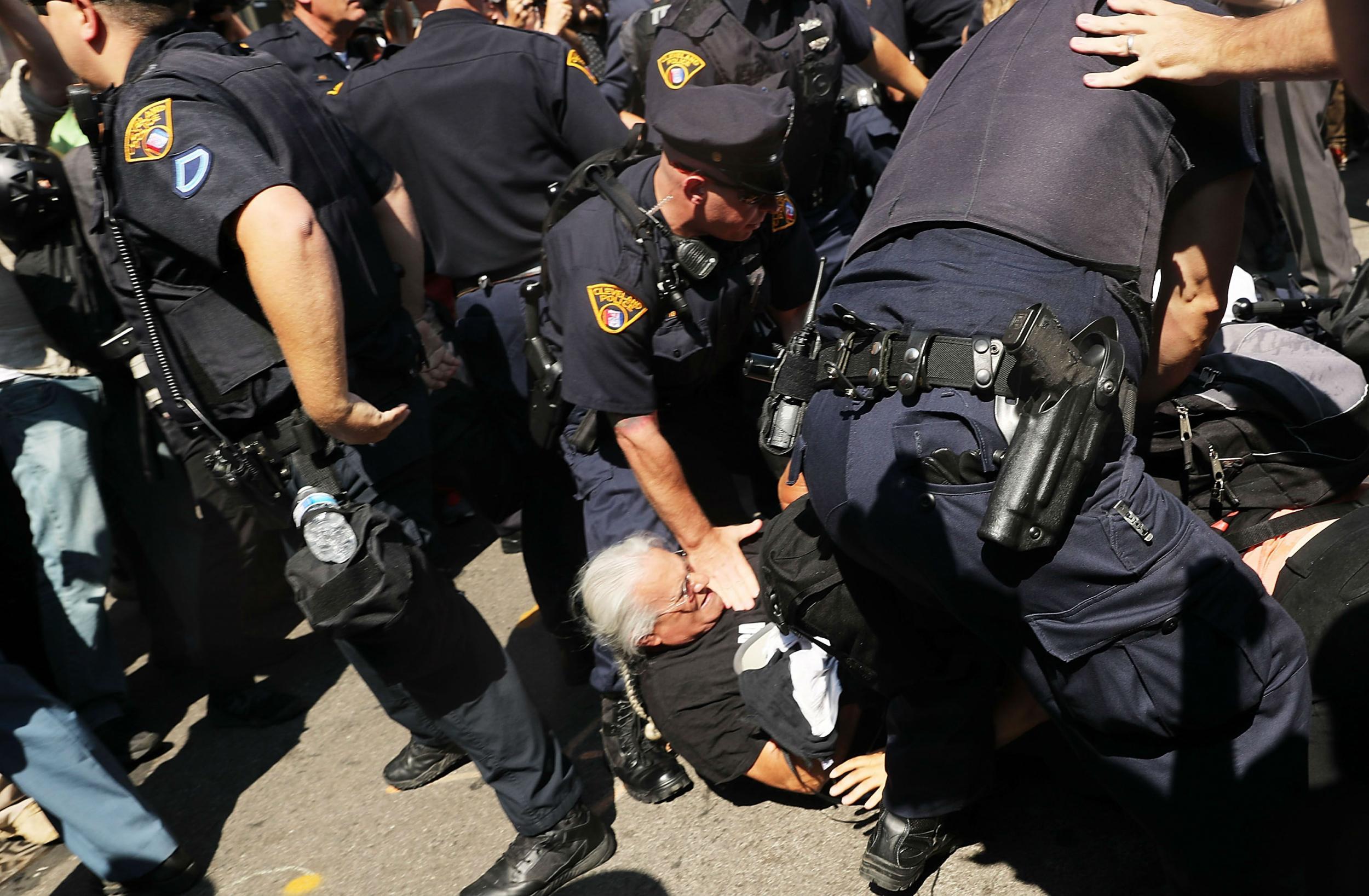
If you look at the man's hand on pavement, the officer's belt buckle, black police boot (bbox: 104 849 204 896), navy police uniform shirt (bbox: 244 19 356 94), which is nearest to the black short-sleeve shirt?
the officer's belt buckle

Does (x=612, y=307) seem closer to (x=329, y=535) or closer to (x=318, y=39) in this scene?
(x=329, y=535)

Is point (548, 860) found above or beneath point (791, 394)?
beneath

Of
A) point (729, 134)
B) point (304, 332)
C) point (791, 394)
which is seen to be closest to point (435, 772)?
point (304, 332)

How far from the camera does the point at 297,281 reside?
219 cm

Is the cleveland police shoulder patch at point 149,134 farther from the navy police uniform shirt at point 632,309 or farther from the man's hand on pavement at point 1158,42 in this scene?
the man's hand on pavement at point 1158,42

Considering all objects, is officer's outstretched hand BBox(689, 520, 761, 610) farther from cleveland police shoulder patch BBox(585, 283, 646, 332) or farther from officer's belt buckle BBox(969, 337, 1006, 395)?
officer's belt buckle BBox(969, 337, 1006, 395)

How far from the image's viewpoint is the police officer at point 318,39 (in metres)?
4.82

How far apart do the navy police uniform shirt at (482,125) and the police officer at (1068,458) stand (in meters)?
1.88

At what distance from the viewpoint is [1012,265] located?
1.82 metres

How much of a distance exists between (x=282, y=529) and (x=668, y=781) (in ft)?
3.81

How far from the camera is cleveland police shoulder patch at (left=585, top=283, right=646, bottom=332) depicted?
273 centimetres

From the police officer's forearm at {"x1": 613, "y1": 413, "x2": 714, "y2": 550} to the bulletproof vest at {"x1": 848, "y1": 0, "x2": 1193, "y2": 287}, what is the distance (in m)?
1.01

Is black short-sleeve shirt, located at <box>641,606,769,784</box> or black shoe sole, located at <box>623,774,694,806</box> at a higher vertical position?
black short-sleeve shirt, located at <box>641,606,769,784</box>

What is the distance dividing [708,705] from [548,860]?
0.53m
